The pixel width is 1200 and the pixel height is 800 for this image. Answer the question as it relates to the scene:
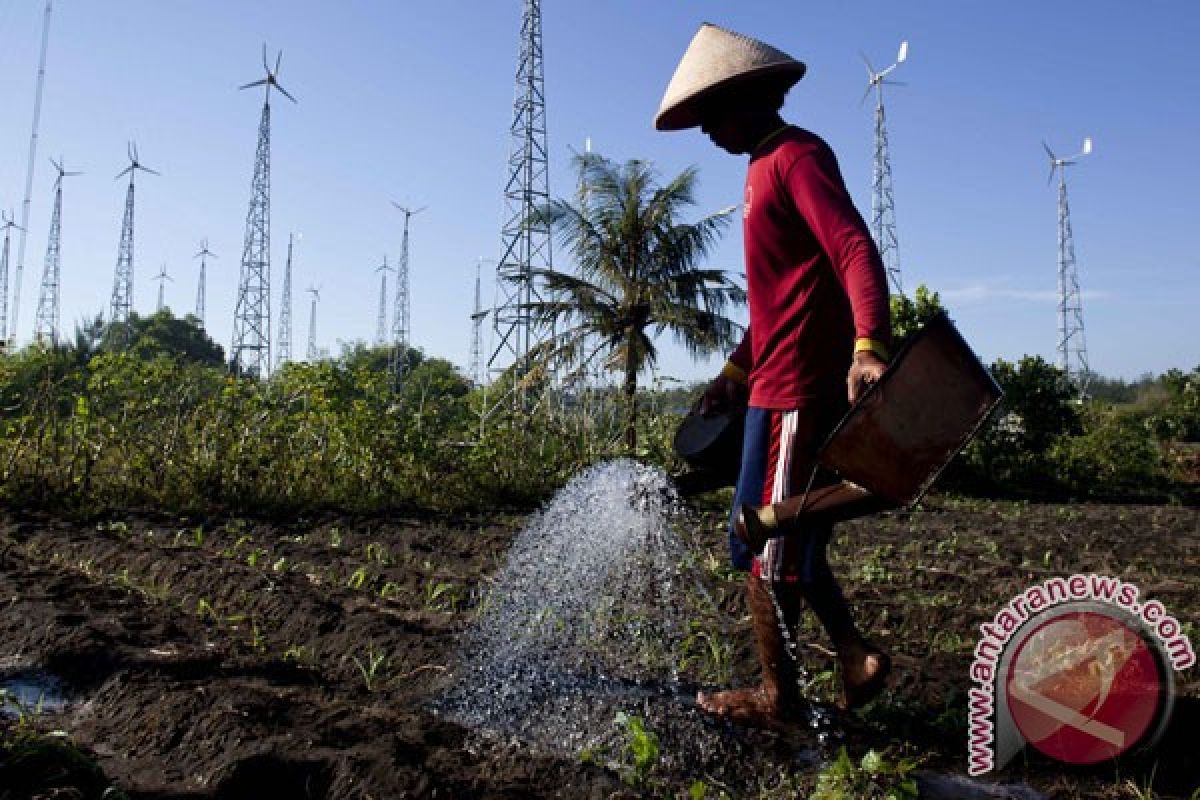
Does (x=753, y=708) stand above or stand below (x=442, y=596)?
below

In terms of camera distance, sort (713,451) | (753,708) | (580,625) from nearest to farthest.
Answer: (753,708), (713,451), (580,625)

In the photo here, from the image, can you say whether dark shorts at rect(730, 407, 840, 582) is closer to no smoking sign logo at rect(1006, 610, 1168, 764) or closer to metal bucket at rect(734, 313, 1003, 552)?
metal bucket at rect(734, 313, 1003, 552)

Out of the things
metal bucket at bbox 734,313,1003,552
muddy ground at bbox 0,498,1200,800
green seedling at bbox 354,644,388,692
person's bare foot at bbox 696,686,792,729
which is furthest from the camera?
green seedling at bbox 354,644,388,692

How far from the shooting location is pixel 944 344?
79.4 inches

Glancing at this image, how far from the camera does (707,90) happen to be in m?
2.46

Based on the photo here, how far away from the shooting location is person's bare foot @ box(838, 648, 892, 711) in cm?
241

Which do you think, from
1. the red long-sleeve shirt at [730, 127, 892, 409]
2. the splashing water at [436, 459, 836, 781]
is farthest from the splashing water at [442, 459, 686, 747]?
the red long-sleeve shirt at [730, 127, 892, 409]

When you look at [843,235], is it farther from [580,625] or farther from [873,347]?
[580,625]

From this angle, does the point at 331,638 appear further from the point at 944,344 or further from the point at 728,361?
the point at 944,344

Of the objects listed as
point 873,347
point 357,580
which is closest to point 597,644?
point 357,580

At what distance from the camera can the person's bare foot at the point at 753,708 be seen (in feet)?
8.41

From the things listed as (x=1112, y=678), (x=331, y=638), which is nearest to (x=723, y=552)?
(x=331, y=638)

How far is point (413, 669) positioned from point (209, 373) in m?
5.48

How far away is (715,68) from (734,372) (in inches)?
33.6
